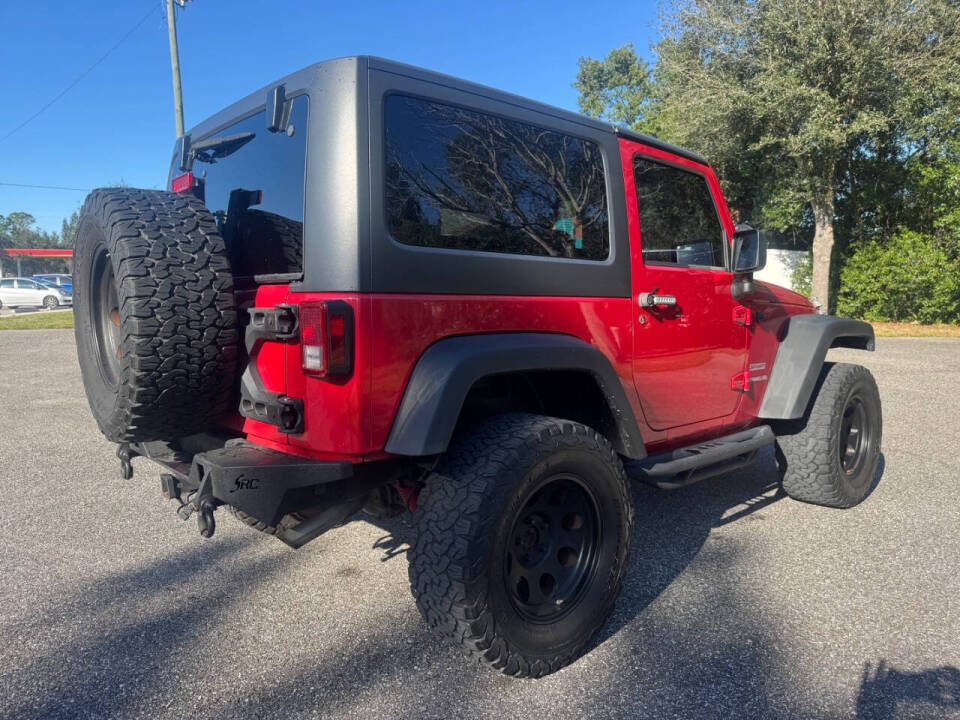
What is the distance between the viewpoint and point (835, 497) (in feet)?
12.7

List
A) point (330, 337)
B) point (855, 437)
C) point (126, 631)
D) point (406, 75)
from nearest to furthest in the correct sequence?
point (330, 337) → point (406, 75) → point (126, 631) → point (855, 437)

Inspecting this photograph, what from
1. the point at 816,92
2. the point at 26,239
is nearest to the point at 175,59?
the point at 816,92

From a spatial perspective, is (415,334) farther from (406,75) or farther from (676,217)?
(676,217)

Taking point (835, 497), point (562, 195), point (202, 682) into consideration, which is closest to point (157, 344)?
point (202, 682)

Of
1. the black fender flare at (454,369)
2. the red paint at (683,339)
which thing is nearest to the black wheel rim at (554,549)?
the black fender flare at (454,369)

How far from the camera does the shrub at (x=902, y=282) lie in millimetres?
15008

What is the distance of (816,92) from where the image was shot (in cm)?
1319

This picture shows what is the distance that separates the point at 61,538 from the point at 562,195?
3236 mm

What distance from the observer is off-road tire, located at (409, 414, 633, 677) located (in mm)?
2107

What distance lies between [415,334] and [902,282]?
16945 mm

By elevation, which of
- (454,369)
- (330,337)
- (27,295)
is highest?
(27,295)

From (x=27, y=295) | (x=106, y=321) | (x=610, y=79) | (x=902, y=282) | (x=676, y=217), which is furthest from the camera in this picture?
(x=610, y=79)

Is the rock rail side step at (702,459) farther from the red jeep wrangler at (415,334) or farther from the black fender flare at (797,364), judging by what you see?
the black fender flare at (797,364)

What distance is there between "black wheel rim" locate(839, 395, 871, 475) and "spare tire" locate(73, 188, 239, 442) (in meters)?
3.71
